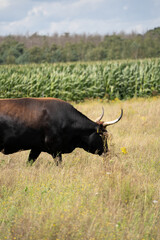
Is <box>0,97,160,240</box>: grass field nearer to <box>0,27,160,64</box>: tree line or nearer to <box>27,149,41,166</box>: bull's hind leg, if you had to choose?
<box>27,149,41,166</box>: bull's hind leg

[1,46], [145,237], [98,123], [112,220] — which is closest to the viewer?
[145,237]

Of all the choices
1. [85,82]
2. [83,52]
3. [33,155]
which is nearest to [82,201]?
[33,155]

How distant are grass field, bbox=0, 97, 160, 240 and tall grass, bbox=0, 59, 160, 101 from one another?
35.5 feet

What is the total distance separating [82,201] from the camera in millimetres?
4297

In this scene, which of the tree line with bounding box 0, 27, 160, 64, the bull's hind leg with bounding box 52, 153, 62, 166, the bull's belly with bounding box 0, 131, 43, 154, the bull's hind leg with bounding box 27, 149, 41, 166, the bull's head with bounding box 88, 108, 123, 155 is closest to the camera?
the bull's belly with bounding box 0, 131, 43, 154

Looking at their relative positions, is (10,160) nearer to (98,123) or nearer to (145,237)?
(98,123)

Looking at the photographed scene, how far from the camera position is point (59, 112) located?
20.0 ft

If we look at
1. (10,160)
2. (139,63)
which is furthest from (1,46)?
(10,160)

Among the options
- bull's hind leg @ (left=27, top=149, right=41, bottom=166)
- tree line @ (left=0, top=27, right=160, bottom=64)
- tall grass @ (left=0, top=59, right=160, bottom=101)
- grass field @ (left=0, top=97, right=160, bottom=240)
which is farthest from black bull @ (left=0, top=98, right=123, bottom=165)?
tree line @ (left=0, top=27, right=160, bottom=64)

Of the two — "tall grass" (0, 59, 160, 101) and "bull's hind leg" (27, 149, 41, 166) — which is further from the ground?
"bull's hind leg" (27, 149, 41, 166)

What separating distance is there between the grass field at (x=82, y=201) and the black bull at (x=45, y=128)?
403 mm

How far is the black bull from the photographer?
19.1 feet

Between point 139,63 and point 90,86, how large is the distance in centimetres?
408

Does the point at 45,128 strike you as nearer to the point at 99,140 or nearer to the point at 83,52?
the point at 99,140
